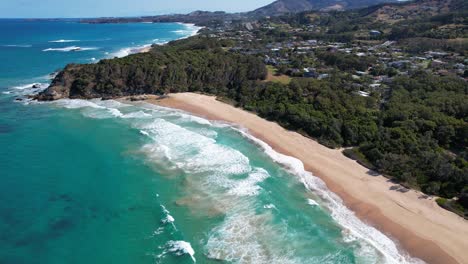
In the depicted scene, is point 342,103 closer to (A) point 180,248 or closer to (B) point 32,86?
(A) point 180,248

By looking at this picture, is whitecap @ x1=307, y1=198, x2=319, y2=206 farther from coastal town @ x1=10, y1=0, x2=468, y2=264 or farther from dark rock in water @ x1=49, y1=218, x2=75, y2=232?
dark rock in water @ x1=49, y1=218, x2=75, y2=232

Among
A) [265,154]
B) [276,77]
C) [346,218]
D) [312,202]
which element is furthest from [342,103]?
[346,218]

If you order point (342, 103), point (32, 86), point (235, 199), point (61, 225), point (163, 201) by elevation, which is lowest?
point (32, 86)

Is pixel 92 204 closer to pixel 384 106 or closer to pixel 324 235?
pixel 324 235

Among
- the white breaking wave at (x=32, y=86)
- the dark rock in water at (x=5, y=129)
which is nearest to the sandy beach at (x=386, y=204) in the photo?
the dark rock in water at (x=5, y=129)

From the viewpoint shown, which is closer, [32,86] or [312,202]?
[312,202]

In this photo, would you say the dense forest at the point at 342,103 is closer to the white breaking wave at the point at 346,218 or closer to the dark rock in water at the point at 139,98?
the dark rock in water at the point at 139,98

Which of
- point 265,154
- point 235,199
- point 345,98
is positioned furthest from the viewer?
point 345,98

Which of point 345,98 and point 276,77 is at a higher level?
point 345,98
